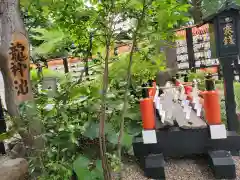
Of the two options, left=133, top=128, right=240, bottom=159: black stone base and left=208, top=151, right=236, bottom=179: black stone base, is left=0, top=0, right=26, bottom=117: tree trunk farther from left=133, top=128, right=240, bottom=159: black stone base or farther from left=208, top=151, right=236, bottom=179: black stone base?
left=208, top=151, right=236, bottom=179: black stone base

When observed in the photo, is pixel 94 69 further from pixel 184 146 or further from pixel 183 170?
pixel 183 170

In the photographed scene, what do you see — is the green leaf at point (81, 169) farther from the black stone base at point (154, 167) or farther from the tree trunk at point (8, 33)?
the tree trunk at point (8, 33)

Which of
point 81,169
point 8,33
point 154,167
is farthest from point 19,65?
point 154,167

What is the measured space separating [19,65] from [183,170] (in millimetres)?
1954

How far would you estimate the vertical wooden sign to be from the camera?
93.4 inches

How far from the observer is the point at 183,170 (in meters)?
2.78

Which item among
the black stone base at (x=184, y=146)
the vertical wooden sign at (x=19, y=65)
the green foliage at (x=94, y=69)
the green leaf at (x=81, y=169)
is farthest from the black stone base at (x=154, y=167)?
the vertical wooden sign at (x=19, y=65)

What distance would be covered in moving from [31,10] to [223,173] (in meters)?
2.52

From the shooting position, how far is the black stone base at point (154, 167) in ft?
8.58

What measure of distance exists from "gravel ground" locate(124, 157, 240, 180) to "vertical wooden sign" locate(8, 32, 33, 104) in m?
1.32

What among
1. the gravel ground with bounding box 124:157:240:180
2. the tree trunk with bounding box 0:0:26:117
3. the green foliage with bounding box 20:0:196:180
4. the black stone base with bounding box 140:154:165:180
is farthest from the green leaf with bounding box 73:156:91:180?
the tree trunk with bounding box 0:0:26:117

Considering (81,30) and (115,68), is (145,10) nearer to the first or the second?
(81,30)

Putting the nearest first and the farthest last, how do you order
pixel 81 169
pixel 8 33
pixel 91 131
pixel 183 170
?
pixel 8 33 < pixel 81 169 < pixel 91 131 < pixel 183 170

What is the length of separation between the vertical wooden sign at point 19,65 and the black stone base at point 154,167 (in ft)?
4.44
